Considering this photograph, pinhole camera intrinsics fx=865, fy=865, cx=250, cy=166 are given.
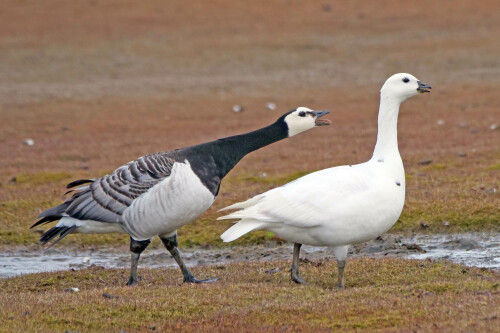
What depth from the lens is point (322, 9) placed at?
40.4 meters

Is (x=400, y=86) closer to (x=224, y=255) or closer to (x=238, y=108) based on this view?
(x=224, y=255)

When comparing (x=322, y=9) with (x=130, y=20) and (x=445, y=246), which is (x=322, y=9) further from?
(x=445, y=246)

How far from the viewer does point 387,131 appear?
384 inches

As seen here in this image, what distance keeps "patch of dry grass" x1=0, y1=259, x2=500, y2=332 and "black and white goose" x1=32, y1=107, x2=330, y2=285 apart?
0.68 metres

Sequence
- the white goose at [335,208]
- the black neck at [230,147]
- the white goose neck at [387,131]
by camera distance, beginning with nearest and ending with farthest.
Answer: the white goose at [335,208] → the white goose neck at [387,131] → the black neck at [230,147]

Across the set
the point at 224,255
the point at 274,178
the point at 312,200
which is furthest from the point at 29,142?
Result: the point at 312,200

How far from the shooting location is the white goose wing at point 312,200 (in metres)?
9.05

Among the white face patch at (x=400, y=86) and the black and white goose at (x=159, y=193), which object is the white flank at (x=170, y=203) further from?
the white face patch at (x=400, y=86)

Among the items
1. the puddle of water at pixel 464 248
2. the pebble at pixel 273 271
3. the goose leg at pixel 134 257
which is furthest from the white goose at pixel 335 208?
the puddle of water at pixel 464 248

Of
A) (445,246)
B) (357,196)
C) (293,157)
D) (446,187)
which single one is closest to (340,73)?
(293,157)

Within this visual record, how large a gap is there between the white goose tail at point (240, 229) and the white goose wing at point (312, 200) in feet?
0.24

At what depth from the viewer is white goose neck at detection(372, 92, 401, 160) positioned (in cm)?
962

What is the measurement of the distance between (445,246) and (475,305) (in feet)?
13.3

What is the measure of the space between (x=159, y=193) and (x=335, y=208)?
76.8 inches
